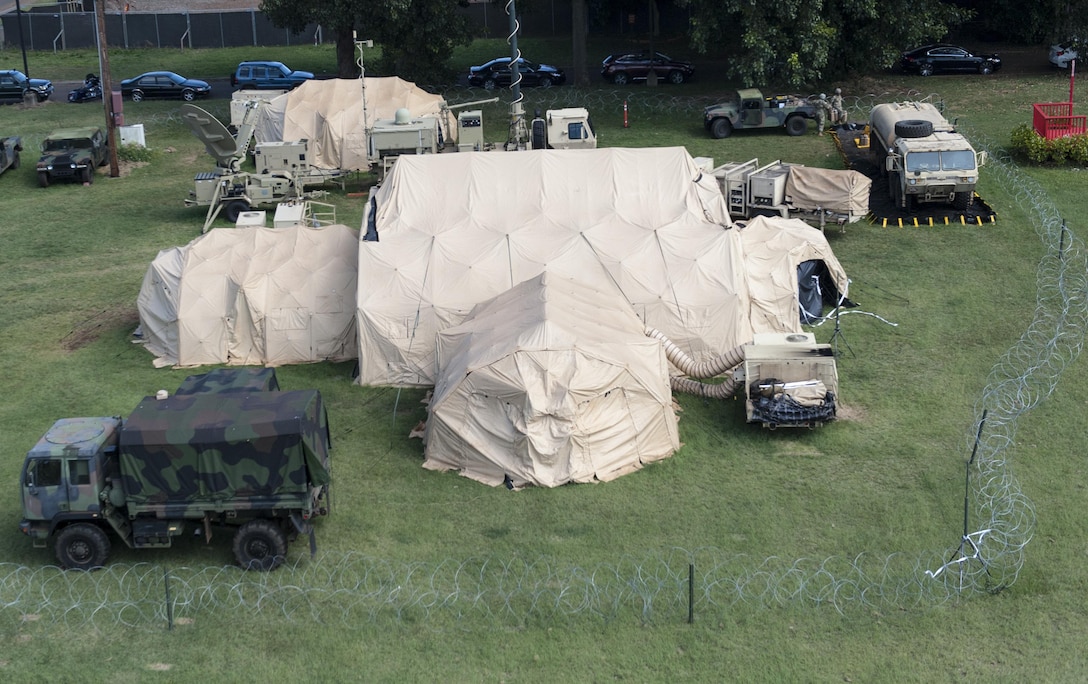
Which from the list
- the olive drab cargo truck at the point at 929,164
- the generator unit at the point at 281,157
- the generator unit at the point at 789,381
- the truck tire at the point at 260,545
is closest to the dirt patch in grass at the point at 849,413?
the generator unit at the point at 789,381

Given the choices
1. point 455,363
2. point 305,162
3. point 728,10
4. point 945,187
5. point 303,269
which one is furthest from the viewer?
point 728,10

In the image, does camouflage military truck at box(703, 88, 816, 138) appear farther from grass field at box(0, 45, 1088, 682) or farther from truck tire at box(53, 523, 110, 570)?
truck tire at box(53, 523, 110, 570)

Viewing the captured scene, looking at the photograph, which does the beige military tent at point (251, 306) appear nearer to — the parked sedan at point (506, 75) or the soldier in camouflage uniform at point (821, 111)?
the soldier in camouflage uniform at point (821, 111)

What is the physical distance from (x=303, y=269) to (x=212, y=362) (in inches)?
104

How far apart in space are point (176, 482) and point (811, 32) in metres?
29.3

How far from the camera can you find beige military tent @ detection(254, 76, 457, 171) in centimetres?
3925

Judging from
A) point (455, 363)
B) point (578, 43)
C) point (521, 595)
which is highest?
point (578, 43)

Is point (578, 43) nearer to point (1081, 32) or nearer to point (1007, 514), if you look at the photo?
point (1081, 32)

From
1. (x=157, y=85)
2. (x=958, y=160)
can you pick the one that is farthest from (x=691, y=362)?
(x=157, y=85)

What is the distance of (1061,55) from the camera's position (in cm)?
4747

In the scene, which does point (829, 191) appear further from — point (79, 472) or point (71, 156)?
point (71, 156)

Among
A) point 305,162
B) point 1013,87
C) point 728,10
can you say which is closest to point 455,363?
point 305,162

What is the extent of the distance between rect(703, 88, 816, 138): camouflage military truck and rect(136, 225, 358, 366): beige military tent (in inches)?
703

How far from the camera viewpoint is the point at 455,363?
22234 millimetres
